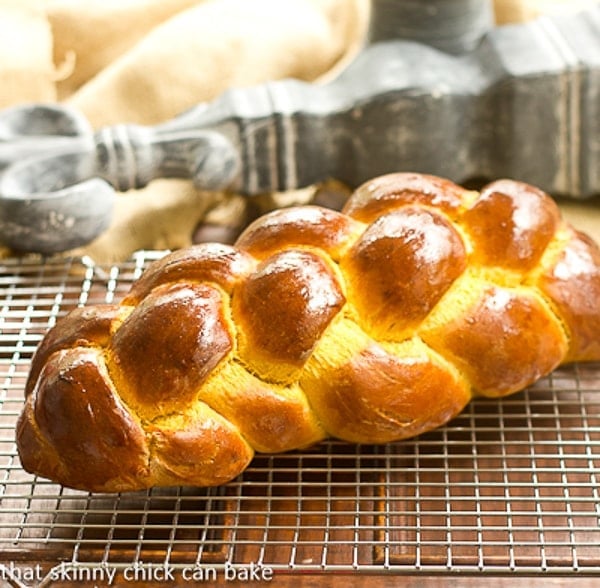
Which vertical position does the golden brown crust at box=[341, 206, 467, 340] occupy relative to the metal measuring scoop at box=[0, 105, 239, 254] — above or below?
above

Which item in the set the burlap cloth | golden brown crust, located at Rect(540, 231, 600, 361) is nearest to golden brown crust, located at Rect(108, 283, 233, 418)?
golden brown crust, located at Rect(540, 231, 600, 361)

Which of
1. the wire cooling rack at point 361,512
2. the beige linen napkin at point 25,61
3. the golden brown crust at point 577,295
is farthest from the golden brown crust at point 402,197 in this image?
the beige linen napkin at point 25,61

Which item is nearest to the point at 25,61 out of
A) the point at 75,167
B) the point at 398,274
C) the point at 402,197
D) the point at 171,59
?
the point at 171,59

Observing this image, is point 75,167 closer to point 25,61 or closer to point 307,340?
point 25,61

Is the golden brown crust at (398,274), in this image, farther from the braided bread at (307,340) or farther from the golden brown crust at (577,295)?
the golden brown crust at (577,295)

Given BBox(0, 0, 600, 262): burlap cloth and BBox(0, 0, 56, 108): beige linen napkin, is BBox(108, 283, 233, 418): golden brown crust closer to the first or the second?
BBox(0, 0, 600, 262): burlap cloth

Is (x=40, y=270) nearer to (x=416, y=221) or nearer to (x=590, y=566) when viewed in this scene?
(x=416, y=221)
